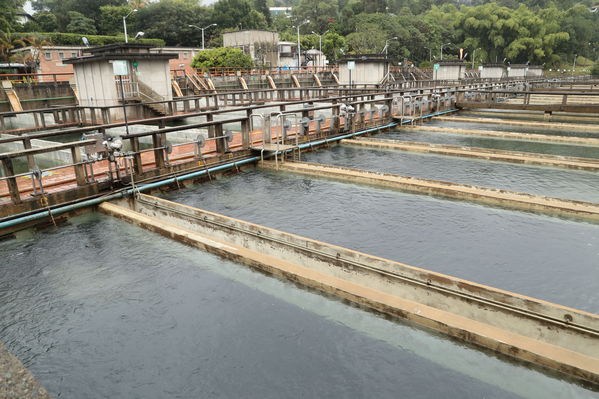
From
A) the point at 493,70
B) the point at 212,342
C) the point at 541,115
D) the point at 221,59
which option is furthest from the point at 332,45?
the point at 212,342

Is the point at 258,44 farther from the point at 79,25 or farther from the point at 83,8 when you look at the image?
the point at 83,8

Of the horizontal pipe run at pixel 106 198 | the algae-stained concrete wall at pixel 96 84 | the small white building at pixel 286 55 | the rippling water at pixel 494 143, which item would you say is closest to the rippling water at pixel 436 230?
the horizontal pipe run at pixel 106 198

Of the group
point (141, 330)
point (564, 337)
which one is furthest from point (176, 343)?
point (564, 337)

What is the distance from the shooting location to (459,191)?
9.10 meters

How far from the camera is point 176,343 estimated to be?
458 cm

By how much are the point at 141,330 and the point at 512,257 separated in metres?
5.11

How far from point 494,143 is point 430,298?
1223 cm

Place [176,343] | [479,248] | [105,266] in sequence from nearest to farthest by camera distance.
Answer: [176,343] → [105,266] → [479,248]

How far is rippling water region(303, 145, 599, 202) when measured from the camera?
980 centimetres

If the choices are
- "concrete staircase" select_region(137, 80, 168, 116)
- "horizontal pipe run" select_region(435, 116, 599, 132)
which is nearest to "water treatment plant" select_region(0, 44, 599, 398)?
"horizontal pipe run" select_region(435, 116, 599, 132)

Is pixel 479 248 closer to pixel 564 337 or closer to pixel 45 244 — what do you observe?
pixel 564 337

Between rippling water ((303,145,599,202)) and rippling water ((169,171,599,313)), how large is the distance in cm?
186

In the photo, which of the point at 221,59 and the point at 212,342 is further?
the point at 221,59

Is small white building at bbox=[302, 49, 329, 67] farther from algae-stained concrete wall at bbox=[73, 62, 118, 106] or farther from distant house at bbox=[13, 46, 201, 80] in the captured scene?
algae-stained concrete wall at bbox=[73, 62, 118, 106]
